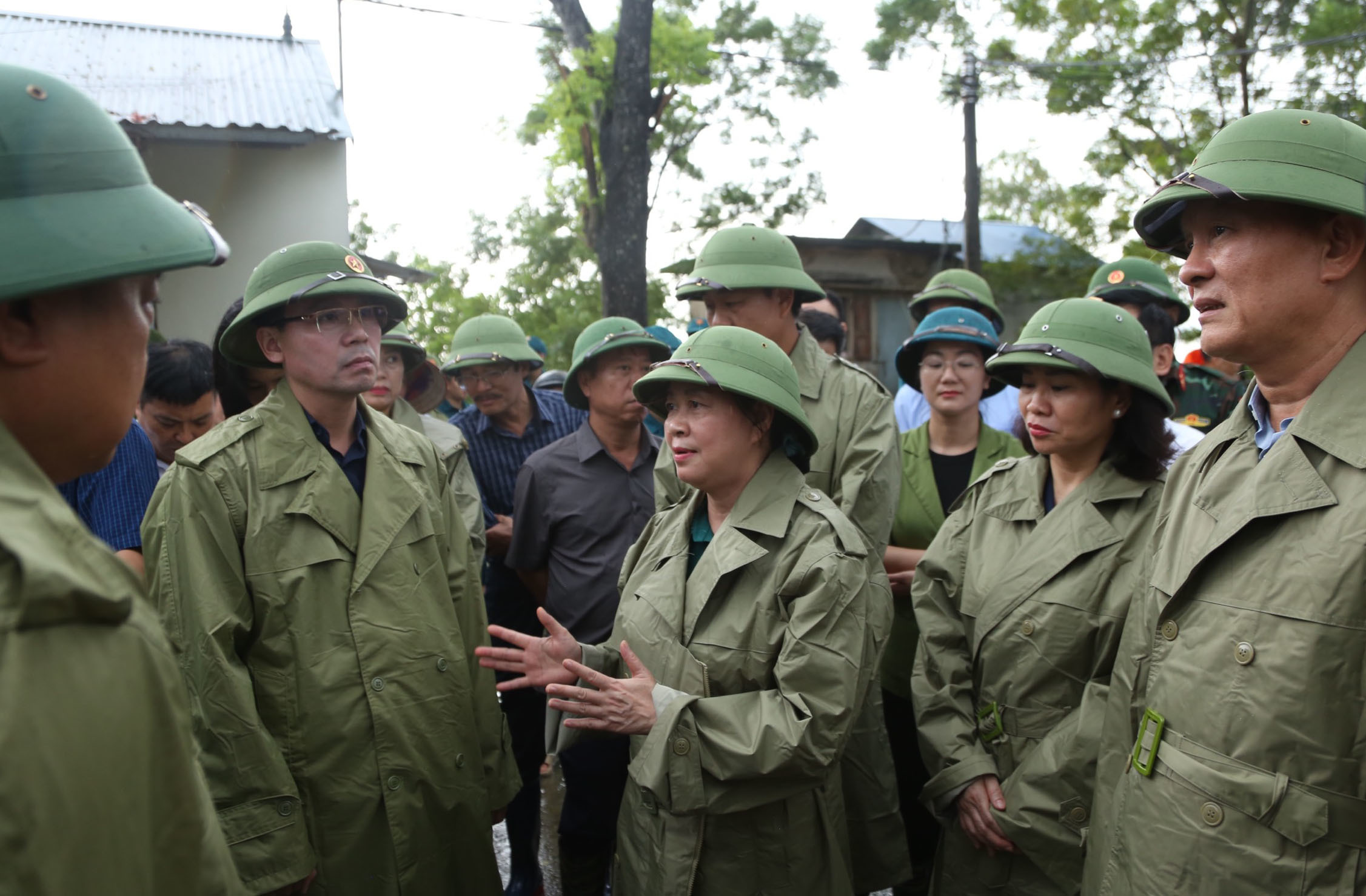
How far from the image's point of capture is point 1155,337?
4.21 m

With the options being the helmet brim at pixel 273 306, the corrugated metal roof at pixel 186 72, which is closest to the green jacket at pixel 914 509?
the helmet brim at pixel 273 306

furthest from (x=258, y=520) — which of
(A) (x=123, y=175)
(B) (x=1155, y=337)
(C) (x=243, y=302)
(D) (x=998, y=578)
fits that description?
(B) (x=1155, y=337)

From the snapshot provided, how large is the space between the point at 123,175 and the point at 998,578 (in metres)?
2.51

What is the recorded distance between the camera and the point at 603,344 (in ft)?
14.0

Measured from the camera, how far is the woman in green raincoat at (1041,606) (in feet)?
8.82

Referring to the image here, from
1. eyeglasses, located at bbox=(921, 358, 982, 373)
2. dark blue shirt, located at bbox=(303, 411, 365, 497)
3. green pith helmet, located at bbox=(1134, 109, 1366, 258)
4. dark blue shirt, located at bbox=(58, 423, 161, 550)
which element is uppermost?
green pith helmet, located at bbox=(1134, 109, 1366, 258)

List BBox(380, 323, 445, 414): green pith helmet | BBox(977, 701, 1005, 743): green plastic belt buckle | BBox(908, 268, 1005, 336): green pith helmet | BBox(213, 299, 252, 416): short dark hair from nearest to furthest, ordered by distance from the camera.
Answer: BBox(977, 701, 1005, 743): green plastic belt buckle < BBox(213, 299, 252, 416): short dark hair < BBox(380, 323, 445, 414): green pith helmet < BBox(908, 268, 1005, 336): green pith helmet

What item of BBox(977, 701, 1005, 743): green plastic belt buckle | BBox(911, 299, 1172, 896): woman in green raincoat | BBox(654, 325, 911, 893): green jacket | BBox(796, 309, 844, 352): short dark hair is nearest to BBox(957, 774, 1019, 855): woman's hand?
BBox(911, 299, 1172, 896): woman in green raincoat

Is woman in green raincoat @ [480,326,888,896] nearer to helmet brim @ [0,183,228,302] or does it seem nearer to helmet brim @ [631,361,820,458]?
helmet brim @ [631,361,820,458]

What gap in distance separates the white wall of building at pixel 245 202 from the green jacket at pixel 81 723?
9.02 metres

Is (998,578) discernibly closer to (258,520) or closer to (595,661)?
(595,661)

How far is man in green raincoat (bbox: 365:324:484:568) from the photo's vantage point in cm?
437

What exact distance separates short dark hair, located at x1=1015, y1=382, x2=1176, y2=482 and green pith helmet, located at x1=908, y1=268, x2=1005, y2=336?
2.50 metres

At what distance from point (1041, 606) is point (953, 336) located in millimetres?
1608
